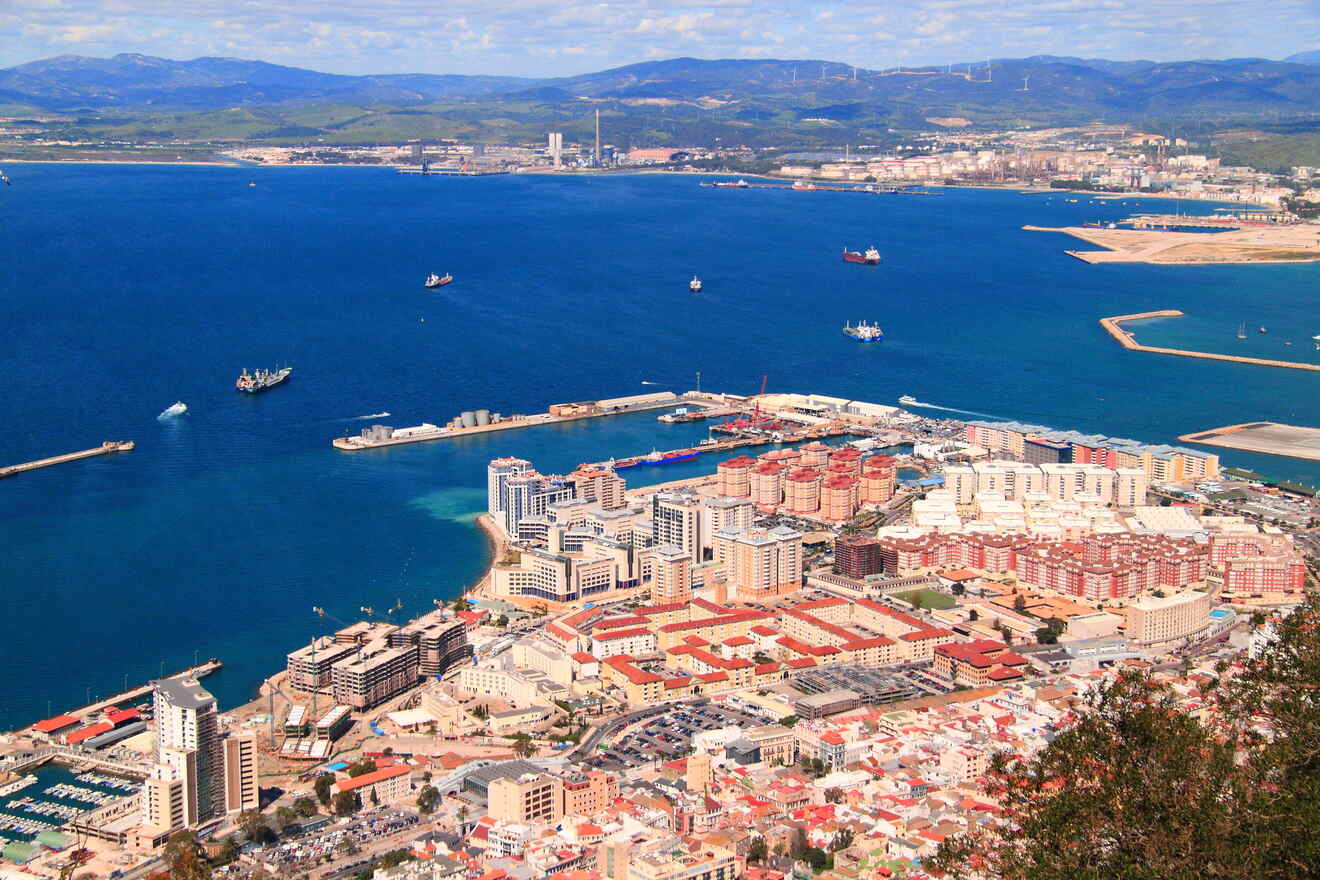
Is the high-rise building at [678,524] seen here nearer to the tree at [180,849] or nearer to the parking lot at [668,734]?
the parking lot at [668,734]

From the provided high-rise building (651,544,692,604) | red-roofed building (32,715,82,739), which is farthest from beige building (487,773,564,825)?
A: high-rise building (651,544,692,604)

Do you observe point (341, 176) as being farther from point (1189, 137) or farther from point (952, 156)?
point (1189, 137)

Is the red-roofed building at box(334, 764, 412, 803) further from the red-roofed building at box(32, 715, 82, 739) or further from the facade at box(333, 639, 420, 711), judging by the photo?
the red-roofed building at box(32, 715, 82, 739)

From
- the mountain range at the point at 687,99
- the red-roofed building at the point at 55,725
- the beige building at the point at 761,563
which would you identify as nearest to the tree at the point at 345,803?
the red-roofed building at the point at 55,725

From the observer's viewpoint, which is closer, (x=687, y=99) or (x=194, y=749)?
(x=194, y=749)

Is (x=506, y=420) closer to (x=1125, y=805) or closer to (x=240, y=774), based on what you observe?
(x=240, y=774)

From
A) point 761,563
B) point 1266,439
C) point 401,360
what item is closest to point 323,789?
point 761,563

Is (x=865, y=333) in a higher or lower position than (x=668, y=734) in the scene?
higher

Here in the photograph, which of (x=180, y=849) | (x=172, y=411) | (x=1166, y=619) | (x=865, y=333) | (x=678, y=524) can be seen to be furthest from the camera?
(x=865, y=333)

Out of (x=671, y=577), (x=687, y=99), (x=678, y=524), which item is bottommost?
(x=671, y=577)
